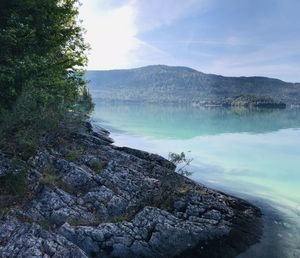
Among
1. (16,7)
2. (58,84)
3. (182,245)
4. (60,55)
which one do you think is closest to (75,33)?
(60,55)

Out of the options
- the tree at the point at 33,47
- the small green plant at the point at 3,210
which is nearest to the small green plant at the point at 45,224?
the small green plant at the point at 3,210

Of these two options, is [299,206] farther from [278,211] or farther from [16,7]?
[16,7]

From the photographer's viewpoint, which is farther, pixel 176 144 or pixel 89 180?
pixel 176 144

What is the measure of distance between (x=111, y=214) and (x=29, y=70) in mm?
11687

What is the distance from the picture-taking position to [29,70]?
25375mm

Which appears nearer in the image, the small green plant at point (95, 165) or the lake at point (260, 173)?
the lake at point (260, 173)

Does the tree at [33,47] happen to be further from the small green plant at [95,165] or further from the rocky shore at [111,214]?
the small green plant at [95,165]

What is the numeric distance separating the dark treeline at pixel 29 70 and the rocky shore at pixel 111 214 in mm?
1785

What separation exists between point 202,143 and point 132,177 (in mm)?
53311

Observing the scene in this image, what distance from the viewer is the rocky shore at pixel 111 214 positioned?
17.8 metres

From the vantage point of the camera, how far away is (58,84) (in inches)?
1252

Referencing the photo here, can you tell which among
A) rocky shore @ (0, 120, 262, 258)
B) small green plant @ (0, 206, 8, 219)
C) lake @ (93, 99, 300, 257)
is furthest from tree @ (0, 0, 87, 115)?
lake @ (93, 99, 300, 257)

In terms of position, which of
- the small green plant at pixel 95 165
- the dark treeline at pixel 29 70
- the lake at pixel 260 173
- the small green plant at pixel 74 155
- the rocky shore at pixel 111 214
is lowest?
the lake at pixel 260 173

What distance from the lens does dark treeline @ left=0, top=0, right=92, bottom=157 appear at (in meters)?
24.2
